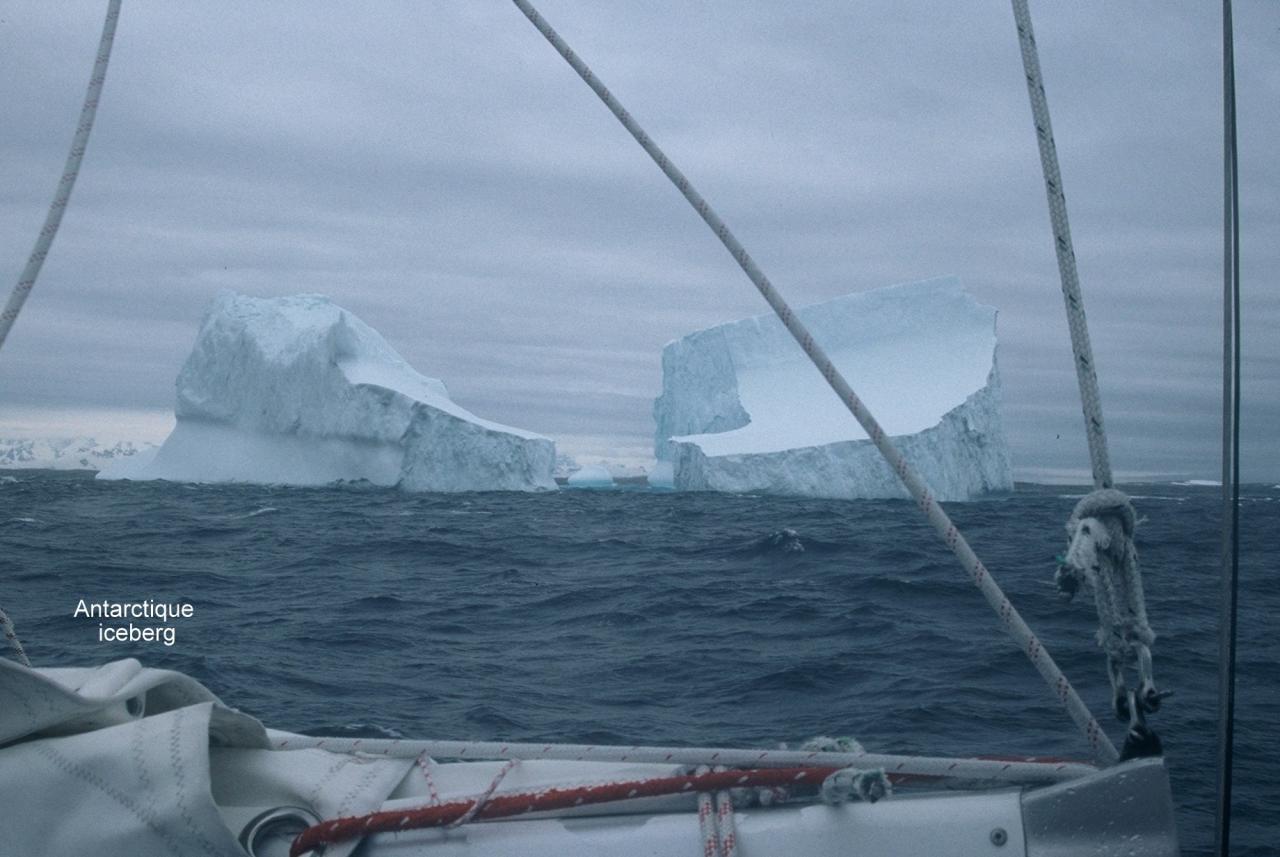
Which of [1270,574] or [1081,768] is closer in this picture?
[1081,768]

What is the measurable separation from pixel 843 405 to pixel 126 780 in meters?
24.3

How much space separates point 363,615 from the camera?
5.32 metres

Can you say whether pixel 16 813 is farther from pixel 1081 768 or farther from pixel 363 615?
pixel 363 615

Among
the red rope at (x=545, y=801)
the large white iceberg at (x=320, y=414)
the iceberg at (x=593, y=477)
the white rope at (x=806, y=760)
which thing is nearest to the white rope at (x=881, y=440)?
the white rope at (x=806, y=760)

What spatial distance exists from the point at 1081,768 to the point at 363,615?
4.54m

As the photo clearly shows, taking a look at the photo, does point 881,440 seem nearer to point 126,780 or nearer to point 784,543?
point 126,780

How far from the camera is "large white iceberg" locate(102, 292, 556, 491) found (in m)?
22.3

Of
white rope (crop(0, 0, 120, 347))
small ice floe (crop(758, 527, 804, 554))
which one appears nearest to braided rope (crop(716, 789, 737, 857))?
white rope (crop(0, 0, 120, 347))

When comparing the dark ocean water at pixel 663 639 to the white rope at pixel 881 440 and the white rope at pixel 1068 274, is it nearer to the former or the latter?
the white rope at pixel 881 440

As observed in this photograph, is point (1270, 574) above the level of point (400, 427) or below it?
below

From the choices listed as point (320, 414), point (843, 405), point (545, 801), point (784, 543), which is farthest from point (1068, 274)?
point (843, 405)

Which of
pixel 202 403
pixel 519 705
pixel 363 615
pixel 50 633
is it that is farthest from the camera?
pixel 202 403

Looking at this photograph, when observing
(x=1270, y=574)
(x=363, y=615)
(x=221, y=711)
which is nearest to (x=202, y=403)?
(x=363, y=615)

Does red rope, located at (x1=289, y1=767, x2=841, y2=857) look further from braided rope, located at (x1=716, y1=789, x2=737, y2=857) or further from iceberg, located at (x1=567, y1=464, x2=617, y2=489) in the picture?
iceberg, located at (x1=567, y1=464, x2=617, y2=489)
